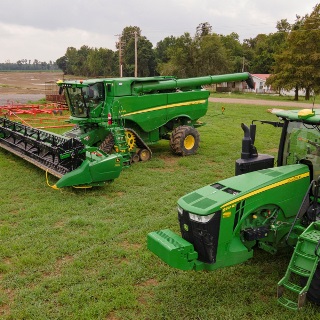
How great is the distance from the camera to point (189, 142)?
1191 centimetres

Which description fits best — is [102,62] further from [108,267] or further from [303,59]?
[108,267]

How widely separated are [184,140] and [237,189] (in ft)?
24.2

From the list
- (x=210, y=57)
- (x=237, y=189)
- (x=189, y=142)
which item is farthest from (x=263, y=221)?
(x=210, y=57)

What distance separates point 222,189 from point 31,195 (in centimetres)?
492

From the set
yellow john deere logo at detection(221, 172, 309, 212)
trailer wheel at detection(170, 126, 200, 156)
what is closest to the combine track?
trailer wheel at detection(170, 126, 200, 156)

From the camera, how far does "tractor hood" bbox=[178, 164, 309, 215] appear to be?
4.07 m

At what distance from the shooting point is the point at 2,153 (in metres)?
11.9

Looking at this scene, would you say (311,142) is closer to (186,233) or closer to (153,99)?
(186,233)

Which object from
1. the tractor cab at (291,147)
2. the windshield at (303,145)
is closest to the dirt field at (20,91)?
the tractor cab at (291,147)

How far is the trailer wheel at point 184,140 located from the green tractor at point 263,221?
6.42 metres

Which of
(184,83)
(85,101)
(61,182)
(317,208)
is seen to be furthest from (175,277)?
(184,83)

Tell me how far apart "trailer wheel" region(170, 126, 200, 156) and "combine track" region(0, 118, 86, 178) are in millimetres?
3592

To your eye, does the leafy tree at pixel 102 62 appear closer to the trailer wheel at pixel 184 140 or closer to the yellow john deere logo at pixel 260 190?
the trailer wheel at pixel 184 140

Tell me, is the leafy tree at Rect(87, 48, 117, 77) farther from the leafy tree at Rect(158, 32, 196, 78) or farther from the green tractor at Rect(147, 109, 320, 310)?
the green tractor at Rect(147, 109, 320, 310)
